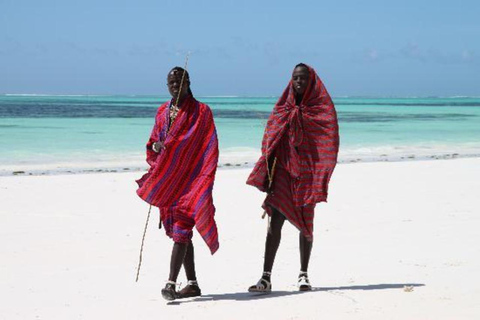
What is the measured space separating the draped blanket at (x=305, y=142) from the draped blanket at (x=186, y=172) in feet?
1.15

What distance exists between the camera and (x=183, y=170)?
16.2 feet

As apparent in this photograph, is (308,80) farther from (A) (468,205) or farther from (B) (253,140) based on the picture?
(B) (253,140)

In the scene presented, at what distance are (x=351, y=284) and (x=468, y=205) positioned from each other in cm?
416

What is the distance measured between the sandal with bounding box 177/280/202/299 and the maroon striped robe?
665 mm

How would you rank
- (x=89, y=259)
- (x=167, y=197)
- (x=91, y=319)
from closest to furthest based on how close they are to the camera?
(x=91, y=319) → (x=167, y=197) → (x=89, y=259)

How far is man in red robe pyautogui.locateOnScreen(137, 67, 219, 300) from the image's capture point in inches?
192

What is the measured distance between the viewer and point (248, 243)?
6.98 metres

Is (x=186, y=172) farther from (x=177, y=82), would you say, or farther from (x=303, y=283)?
(x=303, y=283)

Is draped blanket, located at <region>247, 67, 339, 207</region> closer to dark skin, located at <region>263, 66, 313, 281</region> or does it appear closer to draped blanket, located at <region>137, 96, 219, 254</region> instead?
dark skin, located at <region>263, 66, 313, 281</region>

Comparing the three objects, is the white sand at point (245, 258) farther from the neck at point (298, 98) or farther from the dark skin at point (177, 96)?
the neck at point (298, 98)

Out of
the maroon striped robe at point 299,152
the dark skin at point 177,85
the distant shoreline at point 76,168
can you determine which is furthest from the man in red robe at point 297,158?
the distant shoreline at point 76,168

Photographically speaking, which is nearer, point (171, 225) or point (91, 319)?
point (91, 319)

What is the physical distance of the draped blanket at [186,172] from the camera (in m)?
4.88

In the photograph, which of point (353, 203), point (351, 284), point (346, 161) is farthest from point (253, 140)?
point (351, 284)
